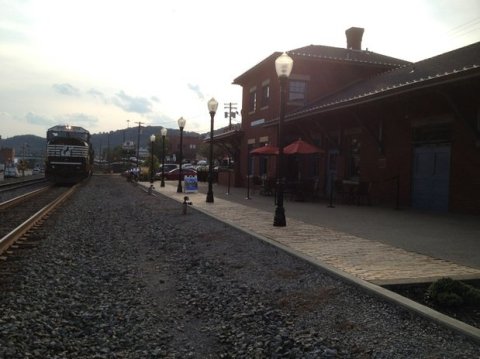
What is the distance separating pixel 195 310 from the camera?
589 cm

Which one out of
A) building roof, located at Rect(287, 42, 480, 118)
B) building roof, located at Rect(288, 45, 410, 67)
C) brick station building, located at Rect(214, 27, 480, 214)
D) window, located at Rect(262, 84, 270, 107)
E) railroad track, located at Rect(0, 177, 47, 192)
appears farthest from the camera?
railroad track, located at Rect(0, 177, 47, 192)

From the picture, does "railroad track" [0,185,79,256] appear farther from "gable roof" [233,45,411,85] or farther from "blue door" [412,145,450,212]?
"gable roof" [233,45,411,85]

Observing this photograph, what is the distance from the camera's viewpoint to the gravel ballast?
14.7 ft

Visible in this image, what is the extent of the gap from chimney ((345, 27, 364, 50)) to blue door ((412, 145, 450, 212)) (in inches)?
663

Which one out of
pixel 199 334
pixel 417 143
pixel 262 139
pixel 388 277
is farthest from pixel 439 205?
pixel 262 139

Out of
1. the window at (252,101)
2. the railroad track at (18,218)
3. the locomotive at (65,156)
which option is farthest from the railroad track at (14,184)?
the window at (252,101)

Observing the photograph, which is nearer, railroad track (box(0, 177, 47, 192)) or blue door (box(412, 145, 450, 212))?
blue door (box(412, 145, 450, 212))

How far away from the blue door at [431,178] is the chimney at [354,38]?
16.8 metres

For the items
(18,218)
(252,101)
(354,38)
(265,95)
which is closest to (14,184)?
(252,101)

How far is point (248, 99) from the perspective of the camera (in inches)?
1235

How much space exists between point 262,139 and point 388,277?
2190 cm

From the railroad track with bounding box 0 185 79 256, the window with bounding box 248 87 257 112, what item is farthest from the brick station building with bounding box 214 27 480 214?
the railroad track with bounding box 0 185 79 256

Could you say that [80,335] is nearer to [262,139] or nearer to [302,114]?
[302,114]

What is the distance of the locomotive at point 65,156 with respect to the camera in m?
32.7
